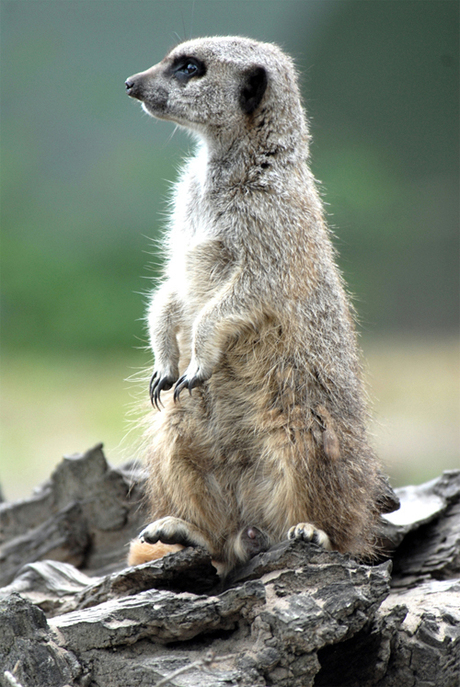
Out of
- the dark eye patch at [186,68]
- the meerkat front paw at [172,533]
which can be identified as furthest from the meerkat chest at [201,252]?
the meerkat front paw at [172,533]

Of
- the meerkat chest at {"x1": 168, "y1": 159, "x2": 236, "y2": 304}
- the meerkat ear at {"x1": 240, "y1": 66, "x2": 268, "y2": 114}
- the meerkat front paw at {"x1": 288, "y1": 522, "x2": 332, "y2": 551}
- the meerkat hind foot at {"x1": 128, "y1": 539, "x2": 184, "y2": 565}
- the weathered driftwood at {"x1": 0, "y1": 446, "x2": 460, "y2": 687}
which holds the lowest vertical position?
the weathered driftwood at {"x1": 0, "y1": 446, "x2": 460, "y2": 687}

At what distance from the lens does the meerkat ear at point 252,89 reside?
8.68 ft

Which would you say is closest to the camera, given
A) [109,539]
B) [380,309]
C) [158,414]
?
[158,414]

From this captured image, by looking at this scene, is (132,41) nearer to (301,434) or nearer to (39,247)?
(39,247)

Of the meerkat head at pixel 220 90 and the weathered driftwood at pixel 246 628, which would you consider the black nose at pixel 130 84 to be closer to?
the meerkat head at pixel 220 90

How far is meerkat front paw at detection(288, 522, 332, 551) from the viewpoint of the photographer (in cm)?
233

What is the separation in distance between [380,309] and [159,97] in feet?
10.8

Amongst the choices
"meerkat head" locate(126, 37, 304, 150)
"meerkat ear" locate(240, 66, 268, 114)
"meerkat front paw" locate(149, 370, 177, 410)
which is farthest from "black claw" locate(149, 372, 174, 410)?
"meerkat ear" locate(240, 66, 268, 114)

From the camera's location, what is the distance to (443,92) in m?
5.71

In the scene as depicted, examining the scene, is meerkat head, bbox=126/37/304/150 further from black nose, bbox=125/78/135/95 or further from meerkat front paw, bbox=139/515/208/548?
meerkat front paw, bbox=139/515/208/548

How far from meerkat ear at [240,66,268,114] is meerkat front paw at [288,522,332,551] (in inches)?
60.5

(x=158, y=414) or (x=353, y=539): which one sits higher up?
(x=158, y=414)

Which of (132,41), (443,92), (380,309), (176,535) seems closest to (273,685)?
(176,535)

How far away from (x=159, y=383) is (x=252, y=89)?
117 cm
